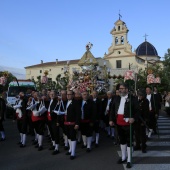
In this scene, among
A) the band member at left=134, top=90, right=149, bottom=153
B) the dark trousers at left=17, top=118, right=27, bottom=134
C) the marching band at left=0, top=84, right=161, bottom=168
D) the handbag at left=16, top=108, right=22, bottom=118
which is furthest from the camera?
the handbag at left=16, top=108, right=22, bottom=118

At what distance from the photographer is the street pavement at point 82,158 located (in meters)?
6.53

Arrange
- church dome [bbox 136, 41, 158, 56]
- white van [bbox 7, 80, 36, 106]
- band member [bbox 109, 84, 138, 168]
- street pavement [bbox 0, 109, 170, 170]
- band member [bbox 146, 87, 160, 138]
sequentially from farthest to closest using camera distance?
church dome [bbox 136, 41, 158, 56], white van [bbox 7, 80, 36, 106], band member [bbox 146, 87, 160, 138], band member [bbox 109, 84, 138, 168], street pavement [bbox 0, 109, 170, 170]

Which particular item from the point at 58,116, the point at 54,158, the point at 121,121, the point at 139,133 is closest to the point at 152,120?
the point at 139,133

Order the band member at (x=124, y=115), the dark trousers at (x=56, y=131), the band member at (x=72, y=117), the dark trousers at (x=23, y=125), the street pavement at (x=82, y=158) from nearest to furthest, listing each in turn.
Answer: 1. the street pavement at (x=82, y=158)
2. the band member at (x=124, y=115)
3. the band member at (x=72, y=117)
4. the dark trousers at (x=56, y=131)
5. the dark trousers at (x=23, y=125)

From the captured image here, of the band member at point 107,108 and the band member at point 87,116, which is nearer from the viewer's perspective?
the band member at point 87,116

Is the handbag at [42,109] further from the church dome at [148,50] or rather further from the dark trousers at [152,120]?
the church dome at [148,50]

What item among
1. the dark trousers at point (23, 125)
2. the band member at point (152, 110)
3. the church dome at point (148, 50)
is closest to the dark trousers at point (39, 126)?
the dark trousers at point (23, 125)

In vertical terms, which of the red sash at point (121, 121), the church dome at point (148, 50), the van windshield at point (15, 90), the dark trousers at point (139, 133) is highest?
the church dome at point (148, 50)

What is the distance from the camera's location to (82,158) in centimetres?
741

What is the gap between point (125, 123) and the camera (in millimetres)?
6715

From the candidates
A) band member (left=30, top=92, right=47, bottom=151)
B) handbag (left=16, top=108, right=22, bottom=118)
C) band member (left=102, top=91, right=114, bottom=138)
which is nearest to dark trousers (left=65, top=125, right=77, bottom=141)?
band member (left=30, top=92, right=47, bottom=151)

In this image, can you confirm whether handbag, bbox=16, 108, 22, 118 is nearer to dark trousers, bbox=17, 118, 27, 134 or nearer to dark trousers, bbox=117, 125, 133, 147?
dark trousers, bbox=17, 118, 27, 134

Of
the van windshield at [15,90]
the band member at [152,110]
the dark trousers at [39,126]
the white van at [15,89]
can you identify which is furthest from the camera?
the van windshield at [15,90]

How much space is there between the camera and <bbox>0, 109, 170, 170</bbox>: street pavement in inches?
257
